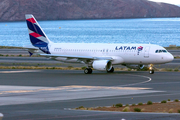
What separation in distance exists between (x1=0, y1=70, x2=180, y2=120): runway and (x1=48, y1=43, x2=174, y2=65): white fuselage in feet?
14.6

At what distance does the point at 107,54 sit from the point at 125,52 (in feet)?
8.28

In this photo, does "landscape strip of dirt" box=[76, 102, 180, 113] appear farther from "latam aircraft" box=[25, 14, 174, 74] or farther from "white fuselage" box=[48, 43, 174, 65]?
"latam aircraft" box=[25, 14, 174, 74]

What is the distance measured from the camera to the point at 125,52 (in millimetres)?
44500

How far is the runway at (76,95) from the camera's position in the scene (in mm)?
18609

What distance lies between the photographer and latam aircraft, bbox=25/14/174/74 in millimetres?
43438

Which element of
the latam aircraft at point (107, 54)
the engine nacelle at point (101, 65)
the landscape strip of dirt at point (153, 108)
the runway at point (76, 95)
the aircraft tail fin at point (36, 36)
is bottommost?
the landscape strip of dirt at point (153, 108)

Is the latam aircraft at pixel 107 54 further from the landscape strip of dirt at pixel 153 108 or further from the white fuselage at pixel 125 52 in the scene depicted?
the landscape strip of dirt at pixel 153 108

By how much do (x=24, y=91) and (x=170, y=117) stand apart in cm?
1528

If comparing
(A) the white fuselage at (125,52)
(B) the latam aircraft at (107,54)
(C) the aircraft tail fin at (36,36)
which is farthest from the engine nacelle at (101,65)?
(C) the aircraft tail fin at (36,36)

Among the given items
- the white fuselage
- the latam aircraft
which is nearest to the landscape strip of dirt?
the white fuselage

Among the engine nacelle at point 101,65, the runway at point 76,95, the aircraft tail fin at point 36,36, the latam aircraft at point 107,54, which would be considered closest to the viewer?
the runway at point 76,95

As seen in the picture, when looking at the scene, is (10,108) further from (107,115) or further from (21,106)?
(107,115)

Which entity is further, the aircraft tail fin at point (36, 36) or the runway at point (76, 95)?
the aircraft tail fin at point (36, 36)

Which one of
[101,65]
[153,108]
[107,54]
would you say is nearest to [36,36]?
[107,54]
